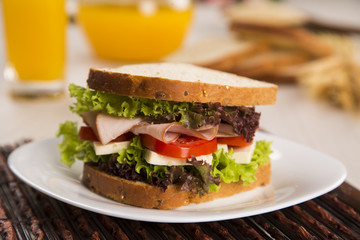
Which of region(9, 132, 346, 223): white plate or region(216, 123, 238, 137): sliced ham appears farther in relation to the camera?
region(216, 123, 238, 137): sliced ham

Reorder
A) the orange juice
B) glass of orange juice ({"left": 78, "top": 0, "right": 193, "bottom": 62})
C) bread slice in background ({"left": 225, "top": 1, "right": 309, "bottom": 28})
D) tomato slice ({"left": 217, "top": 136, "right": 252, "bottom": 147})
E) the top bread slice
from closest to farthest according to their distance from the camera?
the top bread slice
tomato slice ({"left": 217, "top": 136, "right": 252, "bottom": 147})
the orange juice
glass of orange juice ({"left": 78, "top": 0, "right": 193, "bottom": 62})
bread slice in background ({"left": 225, "top": 1, "right": 309, "bottom": 28})

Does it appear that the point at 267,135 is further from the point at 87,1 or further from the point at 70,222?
the point at 87,1

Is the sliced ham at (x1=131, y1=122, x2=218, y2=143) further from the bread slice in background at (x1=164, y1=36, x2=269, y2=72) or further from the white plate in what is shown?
Answer: the bread slice in background at (x1=164, y1=36, x2=269, y2=72)

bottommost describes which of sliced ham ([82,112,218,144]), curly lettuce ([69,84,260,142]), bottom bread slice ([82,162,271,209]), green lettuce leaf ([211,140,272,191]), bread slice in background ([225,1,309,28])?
bread slice in background ([225,1,309,28])

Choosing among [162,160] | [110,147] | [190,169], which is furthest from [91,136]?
[190,169]

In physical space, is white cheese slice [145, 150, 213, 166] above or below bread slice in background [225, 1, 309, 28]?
above

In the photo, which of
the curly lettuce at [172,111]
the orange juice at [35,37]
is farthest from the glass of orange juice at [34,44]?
the curly lettuce at [172,111]

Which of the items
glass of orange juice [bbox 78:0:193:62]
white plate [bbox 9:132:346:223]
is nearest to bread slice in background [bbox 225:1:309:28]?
glass of orange juice [bbox 78:0:193:62]
